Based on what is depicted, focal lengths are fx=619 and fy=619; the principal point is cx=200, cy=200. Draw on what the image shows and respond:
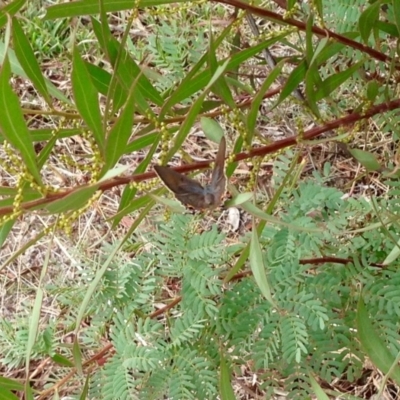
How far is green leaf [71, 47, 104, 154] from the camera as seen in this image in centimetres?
50

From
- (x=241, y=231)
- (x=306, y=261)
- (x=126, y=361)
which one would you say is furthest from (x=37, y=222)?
(x=306, y=261)

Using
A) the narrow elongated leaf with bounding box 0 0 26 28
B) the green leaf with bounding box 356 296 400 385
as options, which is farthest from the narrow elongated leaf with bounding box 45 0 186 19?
the green leaf with bounding box 356 296 400 385

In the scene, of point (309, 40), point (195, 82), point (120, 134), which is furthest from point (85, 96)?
point (309, 40)

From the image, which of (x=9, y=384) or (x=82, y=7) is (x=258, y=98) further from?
(x=9, y=384)

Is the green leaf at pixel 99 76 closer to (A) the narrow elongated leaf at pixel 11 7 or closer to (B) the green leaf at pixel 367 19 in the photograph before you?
(A) the narrow elongated leaf at pixel 11 7

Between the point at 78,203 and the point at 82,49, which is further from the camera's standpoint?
the point at 82,49

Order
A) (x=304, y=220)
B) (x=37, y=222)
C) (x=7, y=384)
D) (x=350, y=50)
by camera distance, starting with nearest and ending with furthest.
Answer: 1. (x=7, y=384)
2. (x=304, y=220)
3. (x=350, y=50)
4. (x=37, y=222)

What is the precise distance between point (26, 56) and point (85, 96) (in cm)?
12

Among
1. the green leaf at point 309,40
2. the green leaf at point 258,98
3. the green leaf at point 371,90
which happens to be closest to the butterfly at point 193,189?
the green leaf at point 258,98

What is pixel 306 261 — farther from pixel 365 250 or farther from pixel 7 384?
pixel 7 384

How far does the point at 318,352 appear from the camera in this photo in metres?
0.90

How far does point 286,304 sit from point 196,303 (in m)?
0.13

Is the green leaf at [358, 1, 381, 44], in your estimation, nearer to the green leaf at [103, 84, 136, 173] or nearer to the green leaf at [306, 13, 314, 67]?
the green leaf at [306, 13, 314, 67]

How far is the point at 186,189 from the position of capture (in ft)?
1.55
